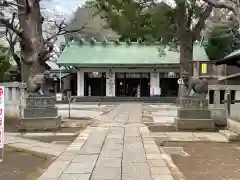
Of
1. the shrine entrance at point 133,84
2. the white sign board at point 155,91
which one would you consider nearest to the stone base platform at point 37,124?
the white sign board at point 155,91

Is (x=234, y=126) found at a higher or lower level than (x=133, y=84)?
lower

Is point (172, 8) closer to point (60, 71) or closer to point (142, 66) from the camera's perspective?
point (142, 66)

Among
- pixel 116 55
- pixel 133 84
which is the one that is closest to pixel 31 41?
pixel 116 55

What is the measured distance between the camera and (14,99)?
43.0ft

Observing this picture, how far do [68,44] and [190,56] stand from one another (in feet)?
52.2

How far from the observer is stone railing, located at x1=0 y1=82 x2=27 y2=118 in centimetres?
1298

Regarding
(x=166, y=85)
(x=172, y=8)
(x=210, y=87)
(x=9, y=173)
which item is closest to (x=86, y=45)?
(x=166, y=85)

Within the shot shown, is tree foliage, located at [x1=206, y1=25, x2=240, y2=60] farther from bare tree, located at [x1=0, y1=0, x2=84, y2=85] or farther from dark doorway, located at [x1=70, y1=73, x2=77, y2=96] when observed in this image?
bare tree, located at [x1=0, y1=0, x2=84, y2=85]

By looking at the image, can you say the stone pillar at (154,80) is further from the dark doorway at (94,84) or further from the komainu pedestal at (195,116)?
the komainu pedestal at (195,116)

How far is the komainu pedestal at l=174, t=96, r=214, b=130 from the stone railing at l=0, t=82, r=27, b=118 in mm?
6283

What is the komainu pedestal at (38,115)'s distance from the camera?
11.1 metres

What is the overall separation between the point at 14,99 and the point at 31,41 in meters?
2.51

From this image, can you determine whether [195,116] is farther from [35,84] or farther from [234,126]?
[35,84]

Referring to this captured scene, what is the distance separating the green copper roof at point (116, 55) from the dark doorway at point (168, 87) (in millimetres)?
2462
